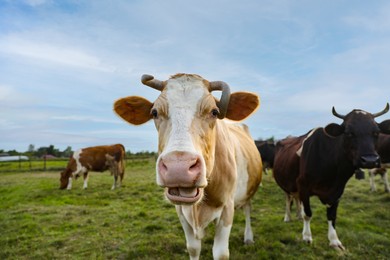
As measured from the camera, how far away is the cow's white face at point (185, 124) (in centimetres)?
210

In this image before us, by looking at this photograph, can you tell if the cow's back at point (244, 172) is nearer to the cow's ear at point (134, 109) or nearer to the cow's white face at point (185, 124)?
the cow's white face at point (185, 124)

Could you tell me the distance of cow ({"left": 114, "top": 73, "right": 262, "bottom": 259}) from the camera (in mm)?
2137

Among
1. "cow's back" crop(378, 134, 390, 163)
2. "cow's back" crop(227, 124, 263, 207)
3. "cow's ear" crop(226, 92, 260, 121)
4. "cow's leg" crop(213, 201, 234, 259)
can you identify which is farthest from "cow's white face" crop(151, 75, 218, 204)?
"cow's back" crop(378, 134, 390, 163)

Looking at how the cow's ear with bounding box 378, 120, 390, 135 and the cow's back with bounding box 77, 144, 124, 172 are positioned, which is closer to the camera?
the cow's ear with bounding box 378, 120, 390, 135

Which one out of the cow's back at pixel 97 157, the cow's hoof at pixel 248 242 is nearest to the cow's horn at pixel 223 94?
the cow's hoof at pixel 248 242

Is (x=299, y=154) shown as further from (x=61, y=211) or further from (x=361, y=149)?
(x=61, y=211)

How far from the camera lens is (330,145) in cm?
545

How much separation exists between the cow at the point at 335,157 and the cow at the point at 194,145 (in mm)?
1883

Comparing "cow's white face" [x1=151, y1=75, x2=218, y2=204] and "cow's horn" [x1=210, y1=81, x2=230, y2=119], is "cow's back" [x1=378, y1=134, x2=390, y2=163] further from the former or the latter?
"cow's white face" [x1=151, y1=75, x2=218, y2=204]

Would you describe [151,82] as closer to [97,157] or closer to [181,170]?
[181,170]

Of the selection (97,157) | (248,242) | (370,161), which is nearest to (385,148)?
(370,161)

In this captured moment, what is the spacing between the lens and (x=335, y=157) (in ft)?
17.1

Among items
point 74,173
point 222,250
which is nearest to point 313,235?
point 222,250

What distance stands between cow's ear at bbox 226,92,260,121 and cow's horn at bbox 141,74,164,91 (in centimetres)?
85
